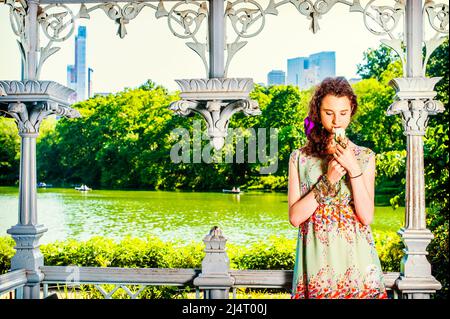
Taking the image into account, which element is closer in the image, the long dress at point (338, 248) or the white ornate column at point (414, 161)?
the long dress at point (338, 248)

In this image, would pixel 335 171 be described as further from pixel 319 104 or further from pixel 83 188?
pixel 83 188

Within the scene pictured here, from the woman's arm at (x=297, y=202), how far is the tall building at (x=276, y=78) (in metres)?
1.68

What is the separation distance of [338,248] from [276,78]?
6.35ft

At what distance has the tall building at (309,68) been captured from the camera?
12.3ft

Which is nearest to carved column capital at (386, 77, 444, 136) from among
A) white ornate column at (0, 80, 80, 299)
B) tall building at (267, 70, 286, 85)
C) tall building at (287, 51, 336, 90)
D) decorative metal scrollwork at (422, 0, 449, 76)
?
decorative metal scrollwork at (422, 0, 449, 76)

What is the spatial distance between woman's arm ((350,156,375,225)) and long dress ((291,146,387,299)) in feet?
0.09

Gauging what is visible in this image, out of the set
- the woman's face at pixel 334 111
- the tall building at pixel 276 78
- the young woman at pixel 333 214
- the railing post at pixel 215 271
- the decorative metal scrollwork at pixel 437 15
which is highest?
the decorative metal scrollwork at pixel 437 15

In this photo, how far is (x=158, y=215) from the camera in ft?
15.7

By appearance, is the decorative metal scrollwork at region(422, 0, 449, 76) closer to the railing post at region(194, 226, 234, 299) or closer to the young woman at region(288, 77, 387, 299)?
the young woman at region(288, 77, 387, 299)

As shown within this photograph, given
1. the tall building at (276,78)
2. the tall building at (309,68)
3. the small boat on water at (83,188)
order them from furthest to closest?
the small boat on water at (83,188) < the tall building at (276,78) < the tall building at (309,68)

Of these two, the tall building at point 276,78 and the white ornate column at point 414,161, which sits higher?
the tall building at point 276,78

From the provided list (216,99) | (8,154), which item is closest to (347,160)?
(216,99)

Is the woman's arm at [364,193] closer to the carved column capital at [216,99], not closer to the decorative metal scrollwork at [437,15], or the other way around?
the carved column capital at [216,99]

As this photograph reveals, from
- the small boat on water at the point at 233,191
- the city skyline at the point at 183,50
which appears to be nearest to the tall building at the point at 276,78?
the city skyline at the point at 183,50
